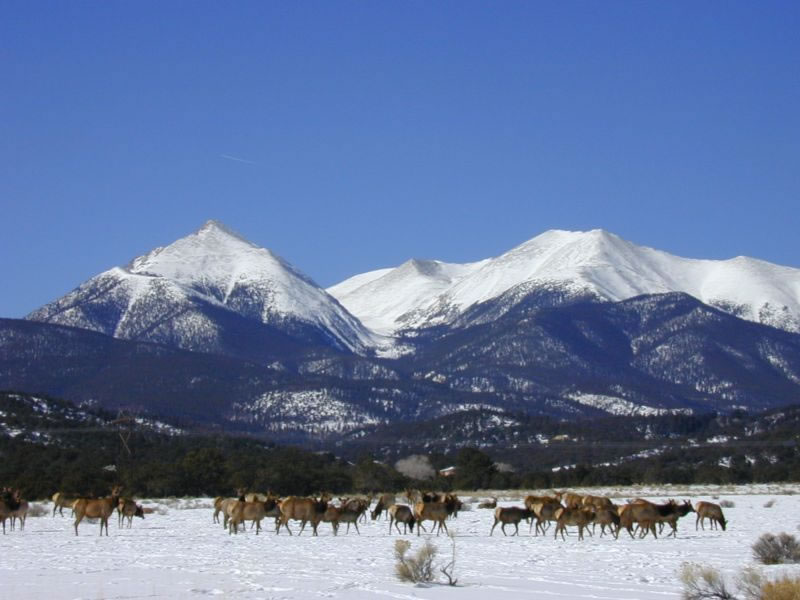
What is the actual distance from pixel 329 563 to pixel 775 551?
30.3 ft

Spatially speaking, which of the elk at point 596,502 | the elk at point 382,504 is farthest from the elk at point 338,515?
the elk at point 596,502

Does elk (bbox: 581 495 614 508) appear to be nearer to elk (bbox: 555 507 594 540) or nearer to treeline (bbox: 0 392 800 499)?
elk (bbox: 555 507 594 540)

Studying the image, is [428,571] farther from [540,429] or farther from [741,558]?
[540,429]

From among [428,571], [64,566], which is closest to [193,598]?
[428,571]

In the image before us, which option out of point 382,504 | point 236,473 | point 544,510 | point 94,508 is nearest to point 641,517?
point 544,510

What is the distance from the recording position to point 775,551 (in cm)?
2833

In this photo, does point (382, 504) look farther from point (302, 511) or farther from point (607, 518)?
point (607, 518)

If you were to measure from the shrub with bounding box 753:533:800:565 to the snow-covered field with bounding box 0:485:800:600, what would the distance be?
0.33m

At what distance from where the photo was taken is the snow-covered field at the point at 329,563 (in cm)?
2241

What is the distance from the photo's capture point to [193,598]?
2103cm

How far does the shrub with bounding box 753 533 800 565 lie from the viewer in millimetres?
28080

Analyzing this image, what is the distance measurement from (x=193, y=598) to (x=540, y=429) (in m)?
175

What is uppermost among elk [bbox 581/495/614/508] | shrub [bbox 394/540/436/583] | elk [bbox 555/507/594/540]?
elk [bbox 581/495/614/508]

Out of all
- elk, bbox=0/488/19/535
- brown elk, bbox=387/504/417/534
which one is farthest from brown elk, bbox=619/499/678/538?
elk, bbox=0/488/19/535
